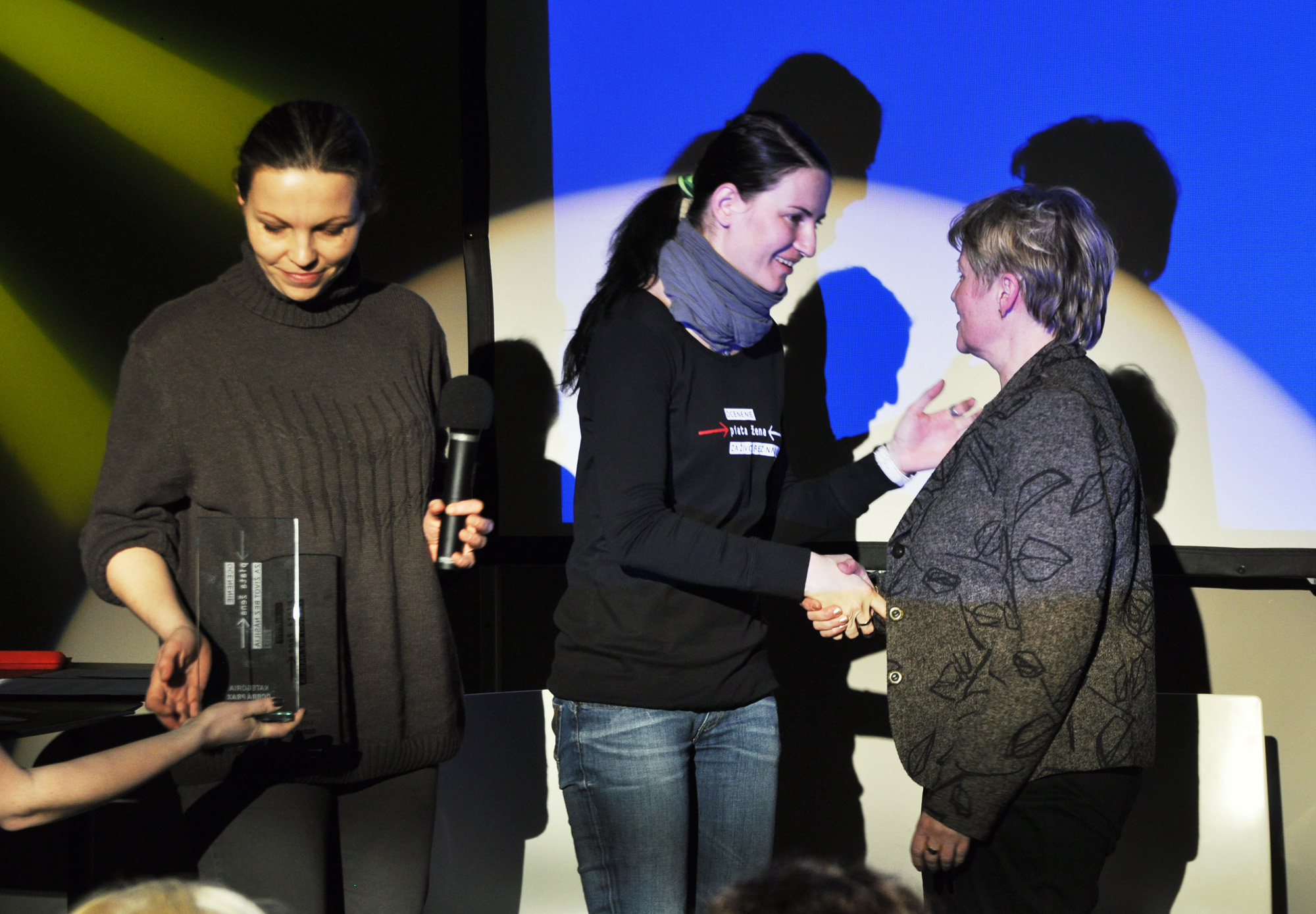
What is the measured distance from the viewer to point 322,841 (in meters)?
1.39

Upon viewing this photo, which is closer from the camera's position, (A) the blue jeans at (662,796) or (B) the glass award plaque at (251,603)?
(B) the glass award plaque at (251,603)

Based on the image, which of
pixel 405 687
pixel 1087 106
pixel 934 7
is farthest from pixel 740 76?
pixel 405 687

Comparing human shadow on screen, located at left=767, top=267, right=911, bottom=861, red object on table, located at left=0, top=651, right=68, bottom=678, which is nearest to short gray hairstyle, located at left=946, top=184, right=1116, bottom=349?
human shadow on screen, located at left=767, top=267, right=911, bottom=861

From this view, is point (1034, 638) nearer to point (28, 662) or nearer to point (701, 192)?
point (701, 192)

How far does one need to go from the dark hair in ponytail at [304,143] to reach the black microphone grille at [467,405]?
0.98 ft

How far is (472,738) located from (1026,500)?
1.62 m

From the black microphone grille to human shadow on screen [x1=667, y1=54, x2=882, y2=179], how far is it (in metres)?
1.52

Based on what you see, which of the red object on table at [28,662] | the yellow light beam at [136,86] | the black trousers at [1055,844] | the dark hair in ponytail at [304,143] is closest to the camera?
the dark hair in ponytail at [304,143]

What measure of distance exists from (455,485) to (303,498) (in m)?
0.21

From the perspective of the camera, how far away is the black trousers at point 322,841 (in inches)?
52.5

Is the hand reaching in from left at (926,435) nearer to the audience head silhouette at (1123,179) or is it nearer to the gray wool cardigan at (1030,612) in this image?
the gray wool cardigan at (1030,612)

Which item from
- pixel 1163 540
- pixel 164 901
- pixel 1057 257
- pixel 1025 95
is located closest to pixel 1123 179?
pixel 1025 95

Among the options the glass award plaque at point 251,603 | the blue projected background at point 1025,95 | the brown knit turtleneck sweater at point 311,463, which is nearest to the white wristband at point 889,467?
the blue projected background at point 1025,95

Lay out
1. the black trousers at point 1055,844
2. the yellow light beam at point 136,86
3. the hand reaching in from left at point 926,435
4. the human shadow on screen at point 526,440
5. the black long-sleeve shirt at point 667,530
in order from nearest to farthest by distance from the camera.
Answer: the black trousers at point 1055,844 < the black long-sleeve shirt at point 667,530 < the hand reaching in from left at point 926,435 < the yellow light beam at point 136,86 < the human shadow on screen at point 526,440
